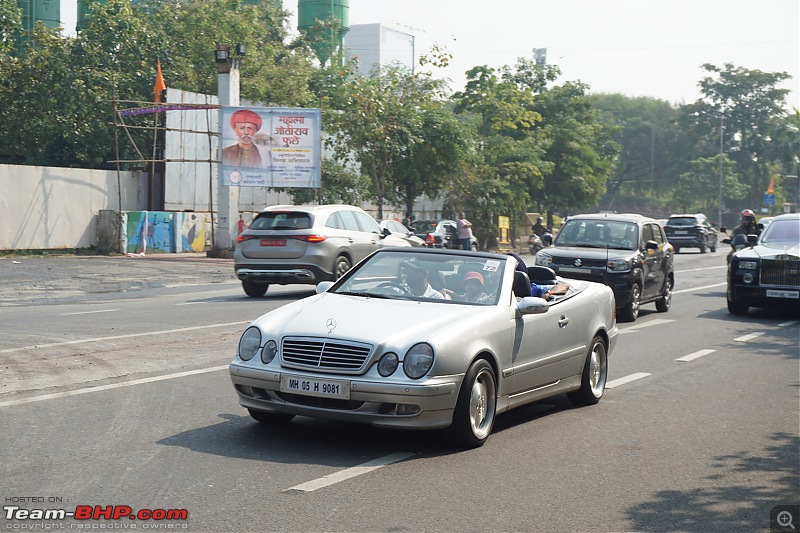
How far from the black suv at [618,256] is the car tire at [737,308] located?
1165 mm

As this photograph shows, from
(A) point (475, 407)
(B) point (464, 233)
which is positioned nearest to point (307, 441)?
(A) point (475, 407)

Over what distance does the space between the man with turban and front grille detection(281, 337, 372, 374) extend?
27082 millimetres

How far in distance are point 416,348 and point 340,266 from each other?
12.7 meters

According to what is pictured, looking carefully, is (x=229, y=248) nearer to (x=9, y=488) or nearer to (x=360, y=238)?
(x=360, y=238)

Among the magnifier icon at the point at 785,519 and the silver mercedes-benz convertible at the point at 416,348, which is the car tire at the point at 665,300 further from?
the magnifier icon at the point at 785,519

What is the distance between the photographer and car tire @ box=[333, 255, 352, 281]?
63.5 ft

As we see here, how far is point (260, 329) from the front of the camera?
289 inches

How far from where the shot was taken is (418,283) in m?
8.20

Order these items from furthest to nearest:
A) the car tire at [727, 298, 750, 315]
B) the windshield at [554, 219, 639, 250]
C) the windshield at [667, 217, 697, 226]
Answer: the windshield at [667, 217, 697, 226] < the car tire at [727, 298, 750, 315] < the windshield at [554, 219, 639, 250]

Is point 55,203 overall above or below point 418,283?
above

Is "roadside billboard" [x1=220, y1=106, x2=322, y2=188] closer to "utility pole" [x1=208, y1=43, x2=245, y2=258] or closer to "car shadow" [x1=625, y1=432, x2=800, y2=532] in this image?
"utility pole" [x1=208, y1=43, x2=245, y2=258]


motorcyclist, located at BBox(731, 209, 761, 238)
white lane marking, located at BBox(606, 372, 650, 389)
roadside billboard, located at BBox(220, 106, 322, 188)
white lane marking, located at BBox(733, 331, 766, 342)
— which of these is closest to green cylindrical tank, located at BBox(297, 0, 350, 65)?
roadside billboard, located at BBox(220, 106, 322, 188)

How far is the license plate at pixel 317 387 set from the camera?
681cm

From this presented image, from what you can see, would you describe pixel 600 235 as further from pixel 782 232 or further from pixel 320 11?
pixel 320 11
